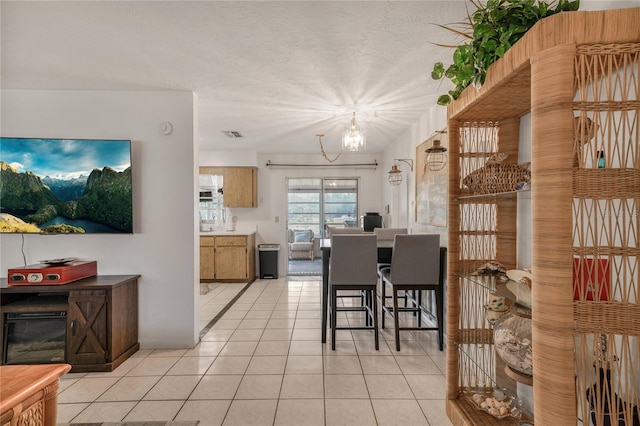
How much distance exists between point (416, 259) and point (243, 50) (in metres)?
2.24

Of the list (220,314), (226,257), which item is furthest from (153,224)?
(226,257)

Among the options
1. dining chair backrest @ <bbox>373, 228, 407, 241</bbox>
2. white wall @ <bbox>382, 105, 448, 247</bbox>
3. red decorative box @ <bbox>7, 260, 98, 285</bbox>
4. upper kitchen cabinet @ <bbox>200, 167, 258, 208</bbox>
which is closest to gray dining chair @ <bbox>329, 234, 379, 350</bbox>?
white wall @ <bbox>382, 105, 448, 247</bbox>

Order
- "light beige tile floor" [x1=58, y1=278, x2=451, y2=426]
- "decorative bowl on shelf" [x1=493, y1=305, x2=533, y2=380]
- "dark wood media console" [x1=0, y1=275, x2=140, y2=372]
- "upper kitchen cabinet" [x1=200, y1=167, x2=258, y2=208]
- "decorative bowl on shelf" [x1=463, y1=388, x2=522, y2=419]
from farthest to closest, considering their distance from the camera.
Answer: "upper kitchen cabinet" [x1=200, y1=167, x2=258, y2=208]
"dark wood media console" [x1=0, y1=275, x2=140, y2=372]
"light beige tile floor" [x1=58, y1=278, x2=451, y2=426]
"decorative bowl on shelf" [x1=463, y1=388, x2=522, y2=419]
"decorative bowl on shelf" [x1=493, y1=305, x2=533, y2=380]

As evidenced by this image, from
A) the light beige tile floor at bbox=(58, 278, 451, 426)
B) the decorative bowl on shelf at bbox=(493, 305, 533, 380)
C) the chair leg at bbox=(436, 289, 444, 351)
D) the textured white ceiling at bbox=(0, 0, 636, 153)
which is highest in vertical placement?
the textured white ceiling at bbox=(0, 0, 636, 153)

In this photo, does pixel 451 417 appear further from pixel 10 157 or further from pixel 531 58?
pixel 10 157

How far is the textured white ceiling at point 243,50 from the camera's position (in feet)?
5.96

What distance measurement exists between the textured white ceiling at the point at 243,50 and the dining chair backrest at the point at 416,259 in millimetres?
1373

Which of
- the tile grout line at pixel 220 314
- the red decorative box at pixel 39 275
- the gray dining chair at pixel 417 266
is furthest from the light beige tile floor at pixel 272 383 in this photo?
the red decorative box at pixel 39 275

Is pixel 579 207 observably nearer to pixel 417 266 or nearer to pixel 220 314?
pixel 417 266

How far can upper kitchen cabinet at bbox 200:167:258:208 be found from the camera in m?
5.94

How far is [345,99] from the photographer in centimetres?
313

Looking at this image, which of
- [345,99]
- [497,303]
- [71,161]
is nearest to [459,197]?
[497,303]

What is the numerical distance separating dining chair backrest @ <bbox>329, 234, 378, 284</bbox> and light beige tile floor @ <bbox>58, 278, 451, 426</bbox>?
0.66 metres

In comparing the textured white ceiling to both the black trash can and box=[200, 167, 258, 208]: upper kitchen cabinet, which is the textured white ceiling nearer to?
box=[200, 167, 258, 208]: upper kitchen cabinet
